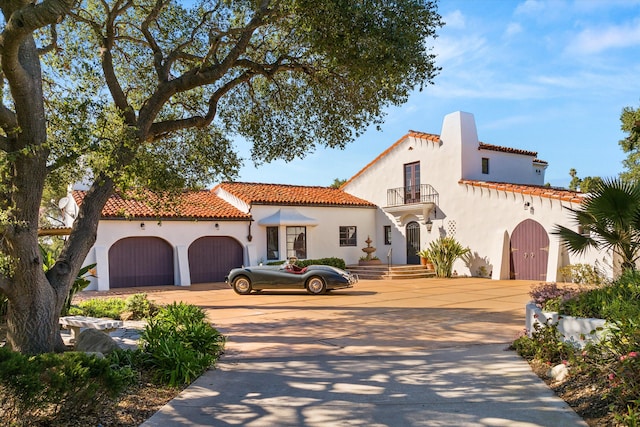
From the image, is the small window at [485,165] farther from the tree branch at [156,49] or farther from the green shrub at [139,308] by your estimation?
the tree branch at [156,49]

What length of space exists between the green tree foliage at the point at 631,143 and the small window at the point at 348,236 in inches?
486

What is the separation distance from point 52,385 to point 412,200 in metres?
20.9

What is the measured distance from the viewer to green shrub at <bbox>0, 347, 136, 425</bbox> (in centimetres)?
359

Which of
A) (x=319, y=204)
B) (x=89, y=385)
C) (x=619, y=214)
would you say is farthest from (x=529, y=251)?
(x=89, y=385)

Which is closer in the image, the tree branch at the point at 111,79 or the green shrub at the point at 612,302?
the green shrub at the point at 612,302

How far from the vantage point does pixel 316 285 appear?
14.9 m

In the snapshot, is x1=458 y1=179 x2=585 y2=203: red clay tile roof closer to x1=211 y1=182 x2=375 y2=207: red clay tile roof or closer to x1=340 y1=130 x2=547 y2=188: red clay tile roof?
x1=340 y1=130 x2=547 y2=188: red clay tile roof

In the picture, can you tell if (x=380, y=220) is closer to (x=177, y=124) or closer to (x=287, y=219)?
(x=287, y=219)

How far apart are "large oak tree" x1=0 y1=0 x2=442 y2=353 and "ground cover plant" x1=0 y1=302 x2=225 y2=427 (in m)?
1.49

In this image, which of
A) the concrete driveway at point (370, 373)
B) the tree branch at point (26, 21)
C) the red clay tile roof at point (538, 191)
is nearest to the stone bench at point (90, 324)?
the concrete driveway at point (370, 373)

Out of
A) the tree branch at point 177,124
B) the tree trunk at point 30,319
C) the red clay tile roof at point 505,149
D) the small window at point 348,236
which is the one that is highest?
the red clay tile roof at point 505,149

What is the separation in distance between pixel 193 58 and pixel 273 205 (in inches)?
542

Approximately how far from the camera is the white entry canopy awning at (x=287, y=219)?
21891mm

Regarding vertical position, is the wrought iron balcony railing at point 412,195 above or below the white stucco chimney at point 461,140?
below
